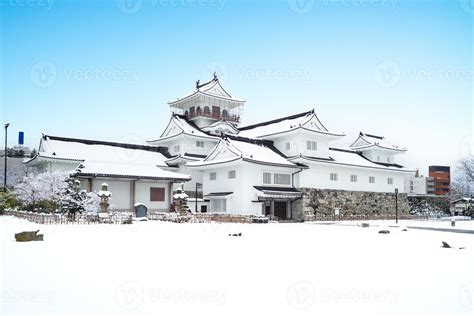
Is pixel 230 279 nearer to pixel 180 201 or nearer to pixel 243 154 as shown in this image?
pixel 180 201

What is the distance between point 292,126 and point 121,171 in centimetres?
1569

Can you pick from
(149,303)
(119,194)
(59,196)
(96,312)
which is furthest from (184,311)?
(119,194)

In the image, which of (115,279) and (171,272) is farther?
(171,272)

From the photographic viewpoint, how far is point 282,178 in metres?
36.3

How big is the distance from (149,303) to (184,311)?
0.77m

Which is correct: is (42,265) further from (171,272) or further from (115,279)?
(171,272)

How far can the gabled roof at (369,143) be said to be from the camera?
4748 centimetres

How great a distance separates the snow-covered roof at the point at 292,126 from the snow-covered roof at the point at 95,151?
998 centimetres

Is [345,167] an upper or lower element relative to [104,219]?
upper

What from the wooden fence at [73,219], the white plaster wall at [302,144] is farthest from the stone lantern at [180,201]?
the white plaster wall at [302,144]

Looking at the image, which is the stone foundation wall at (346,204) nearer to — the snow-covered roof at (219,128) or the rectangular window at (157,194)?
the rectangular window at (157,194)

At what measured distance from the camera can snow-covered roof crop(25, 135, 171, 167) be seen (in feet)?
116

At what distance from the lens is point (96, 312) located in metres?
6.84

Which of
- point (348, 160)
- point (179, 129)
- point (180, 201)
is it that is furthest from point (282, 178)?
point (179, 129)
